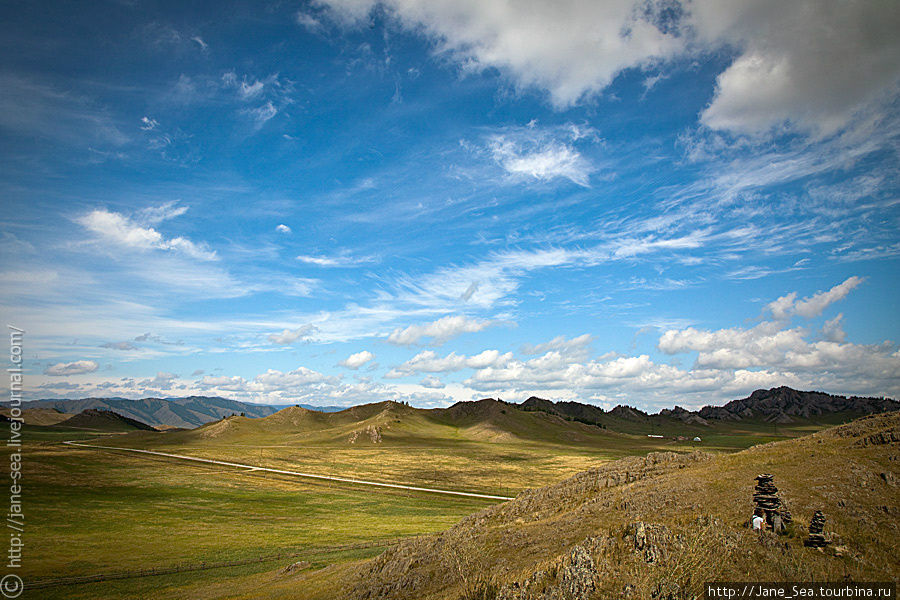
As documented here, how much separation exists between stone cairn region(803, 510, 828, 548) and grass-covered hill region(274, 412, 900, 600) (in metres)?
0.36

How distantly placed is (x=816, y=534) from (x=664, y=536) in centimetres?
646

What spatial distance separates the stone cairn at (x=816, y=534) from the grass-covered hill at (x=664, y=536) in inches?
14.3

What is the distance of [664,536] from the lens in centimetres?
2220

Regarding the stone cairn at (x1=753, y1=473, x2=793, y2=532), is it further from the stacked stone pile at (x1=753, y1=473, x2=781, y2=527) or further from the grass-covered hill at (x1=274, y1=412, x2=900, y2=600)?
the grass-covered hill at (x1=274, y1=412, x2=900, y2=600)

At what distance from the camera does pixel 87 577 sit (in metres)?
47.4

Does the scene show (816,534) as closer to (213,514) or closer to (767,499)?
(767,499)

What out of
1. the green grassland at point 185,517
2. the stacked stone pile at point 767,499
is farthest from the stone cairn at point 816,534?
the green grassland at point 185,517

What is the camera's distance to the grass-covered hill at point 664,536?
19625mm

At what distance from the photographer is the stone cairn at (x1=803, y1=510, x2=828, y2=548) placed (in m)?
20.7

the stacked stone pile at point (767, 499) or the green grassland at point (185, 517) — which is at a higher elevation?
the stacked stone pile at point (767, 499)

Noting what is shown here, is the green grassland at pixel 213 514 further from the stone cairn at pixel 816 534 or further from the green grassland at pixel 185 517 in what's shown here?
the stone cairn at pixel 816 534

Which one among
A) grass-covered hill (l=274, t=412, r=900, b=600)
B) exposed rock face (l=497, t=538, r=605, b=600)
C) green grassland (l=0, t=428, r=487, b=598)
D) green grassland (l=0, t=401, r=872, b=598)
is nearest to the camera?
grass-covered hill (l=274, t=412, r=900, b=600)

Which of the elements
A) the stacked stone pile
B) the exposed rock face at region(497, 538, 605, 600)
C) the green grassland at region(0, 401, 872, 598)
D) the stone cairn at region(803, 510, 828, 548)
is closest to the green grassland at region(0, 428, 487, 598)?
the green grassland at region(0, 401, 872, 598)

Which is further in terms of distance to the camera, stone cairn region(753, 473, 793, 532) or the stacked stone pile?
the stacked stone pile
